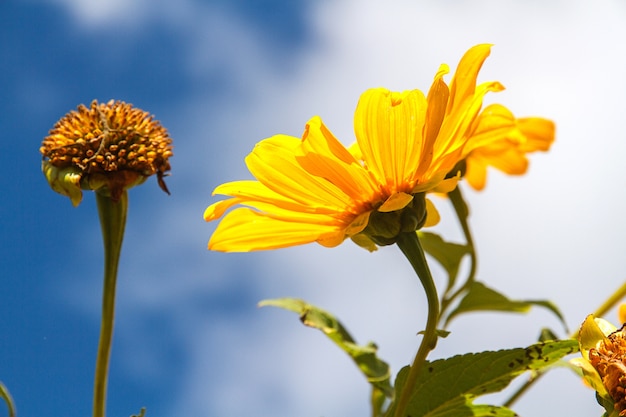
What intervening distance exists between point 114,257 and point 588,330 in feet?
1.41

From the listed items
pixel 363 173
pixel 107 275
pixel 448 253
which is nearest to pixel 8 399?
pixel 107 275

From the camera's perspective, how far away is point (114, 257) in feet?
2.42

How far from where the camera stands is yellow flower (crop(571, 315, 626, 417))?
55 centimetres

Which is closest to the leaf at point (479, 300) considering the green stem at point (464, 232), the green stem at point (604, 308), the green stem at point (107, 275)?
the green stem at point (464, 232)

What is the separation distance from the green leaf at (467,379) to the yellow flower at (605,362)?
2 centimetres

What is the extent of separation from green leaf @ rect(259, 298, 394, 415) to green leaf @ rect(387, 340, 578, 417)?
111 millimetres

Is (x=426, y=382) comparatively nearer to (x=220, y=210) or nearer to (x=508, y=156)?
(x=220, y=210)

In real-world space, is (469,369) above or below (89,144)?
below

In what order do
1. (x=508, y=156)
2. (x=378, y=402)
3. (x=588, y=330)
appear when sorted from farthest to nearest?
(x=508, y=156) < (x=378, y=402) < (x=588, y=330)

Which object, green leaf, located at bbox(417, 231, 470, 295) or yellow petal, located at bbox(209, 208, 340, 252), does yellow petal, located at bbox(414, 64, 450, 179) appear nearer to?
yellow petal, located at bbox(209, 208, 340, 252)

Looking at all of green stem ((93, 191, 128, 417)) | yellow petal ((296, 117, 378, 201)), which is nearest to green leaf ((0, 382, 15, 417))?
green stem ((93, 191, 128, 417))

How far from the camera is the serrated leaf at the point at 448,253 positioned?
41.8 inches

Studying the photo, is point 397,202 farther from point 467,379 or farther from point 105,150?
point 105,150

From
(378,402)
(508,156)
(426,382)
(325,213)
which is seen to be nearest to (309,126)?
(325,213)
